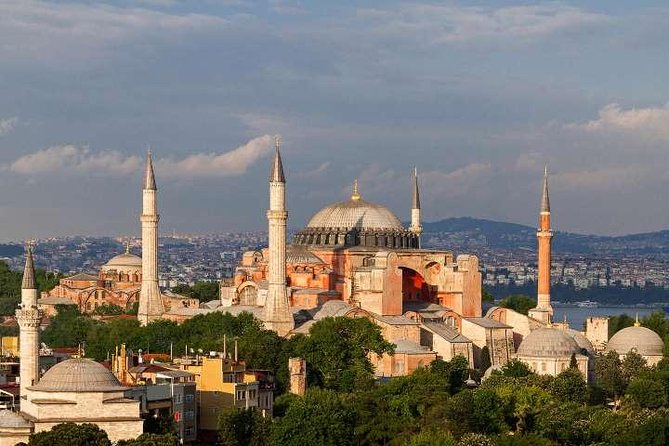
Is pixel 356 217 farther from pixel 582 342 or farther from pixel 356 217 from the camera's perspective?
pixel 582 342

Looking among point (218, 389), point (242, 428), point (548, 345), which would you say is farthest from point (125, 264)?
point (242, 428)

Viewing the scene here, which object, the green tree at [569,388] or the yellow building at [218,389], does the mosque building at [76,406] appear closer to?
the yellow building at [218,389]

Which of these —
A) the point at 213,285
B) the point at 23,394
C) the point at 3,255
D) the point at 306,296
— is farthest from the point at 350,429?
the point at 3,255

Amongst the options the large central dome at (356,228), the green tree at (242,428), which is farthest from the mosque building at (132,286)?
the green tree at (242,428)

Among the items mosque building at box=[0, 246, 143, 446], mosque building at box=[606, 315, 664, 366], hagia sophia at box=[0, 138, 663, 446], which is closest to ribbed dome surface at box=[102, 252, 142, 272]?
hagia sophia at box=[0, 138, 663, 446]

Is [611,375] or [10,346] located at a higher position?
[10,346]

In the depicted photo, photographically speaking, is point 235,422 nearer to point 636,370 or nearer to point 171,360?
point 171,360

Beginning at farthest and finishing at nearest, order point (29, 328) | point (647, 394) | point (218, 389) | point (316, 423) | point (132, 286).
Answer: point (132, 286) < point (647, 394) < point (218, 389) < point (29, 328) < point (316, 423)
